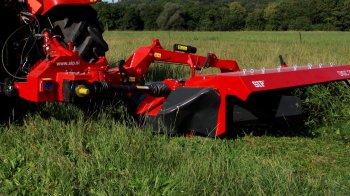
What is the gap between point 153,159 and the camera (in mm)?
3160

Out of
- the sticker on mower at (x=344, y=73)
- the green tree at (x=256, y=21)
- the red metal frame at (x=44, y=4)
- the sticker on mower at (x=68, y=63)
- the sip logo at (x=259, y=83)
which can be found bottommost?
the green tree at (x=256, y=21)

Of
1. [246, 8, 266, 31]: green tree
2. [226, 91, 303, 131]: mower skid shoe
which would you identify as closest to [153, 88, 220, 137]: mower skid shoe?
[226, 91, 303, 131]: mower skid shoe

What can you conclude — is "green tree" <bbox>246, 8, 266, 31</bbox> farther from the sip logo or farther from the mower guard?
the sip logo

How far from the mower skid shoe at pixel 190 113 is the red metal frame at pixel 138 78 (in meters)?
0.07

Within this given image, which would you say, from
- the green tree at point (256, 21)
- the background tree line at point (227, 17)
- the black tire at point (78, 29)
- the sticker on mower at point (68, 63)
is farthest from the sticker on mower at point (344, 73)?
the green tree at point (256, 21)

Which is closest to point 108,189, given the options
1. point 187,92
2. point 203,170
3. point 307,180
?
point 203,170

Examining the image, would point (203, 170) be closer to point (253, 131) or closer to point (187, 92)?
point (187, 92)

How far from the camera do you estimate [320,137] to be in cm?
429

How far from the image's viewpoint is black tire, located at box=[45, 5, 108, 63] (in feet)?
13.3

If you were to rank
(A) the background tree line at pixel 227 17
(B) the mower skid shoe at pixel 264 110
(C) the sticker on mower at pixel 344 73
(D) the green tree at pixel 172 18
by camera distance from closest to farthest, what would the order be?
1. (B) the mower skid shoe at pixel 264 110
2. (C) the sticker on mower at pixel 344 73
3. (D) the green tree at pixel 172 18
4. (A) the background tree line at pixel 227 17

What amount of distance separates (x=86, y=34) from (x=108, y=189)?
192 cm

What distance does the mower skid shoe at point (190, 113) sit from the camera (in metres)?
3.74

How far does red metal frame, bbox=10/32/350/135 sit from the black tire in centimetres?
20

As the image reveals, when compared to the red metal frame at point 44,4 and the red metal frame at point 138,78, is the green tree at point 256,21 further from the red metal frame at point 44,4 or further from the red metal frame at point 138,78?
the red metal frame at point 44,4
